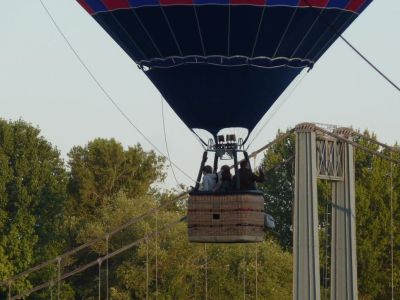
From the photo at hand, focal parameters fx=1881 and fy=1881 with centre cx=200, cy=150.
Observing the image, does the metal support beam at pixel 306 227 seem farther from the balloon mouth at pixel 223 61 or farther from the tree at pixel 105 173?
the tree at pixel 105 173

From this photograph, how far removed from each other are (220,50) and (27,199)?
30.3 metres

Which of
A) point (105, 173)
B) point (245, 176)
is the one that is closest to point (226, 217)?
point (245, 176)

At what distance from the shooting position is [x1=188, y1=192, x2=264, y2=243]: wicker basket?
2422 centimetres

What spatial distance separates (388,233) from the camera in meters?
54.6

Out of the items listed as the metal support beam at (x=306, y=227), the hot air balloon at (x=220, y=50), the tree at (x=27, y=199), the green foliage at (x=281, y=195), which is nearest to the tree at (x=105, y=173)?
the tree at (x=27, y=199)

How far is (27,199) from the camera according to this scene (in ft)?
180

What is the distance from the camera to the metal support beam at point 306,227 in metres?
34.0

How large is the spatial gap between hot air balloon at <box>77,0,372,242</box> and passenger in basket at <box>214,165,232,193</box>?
346 millimetres

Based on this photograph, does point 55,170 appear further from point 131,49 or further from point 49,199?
point 131,49

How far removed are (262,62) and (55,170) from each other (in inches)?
1266

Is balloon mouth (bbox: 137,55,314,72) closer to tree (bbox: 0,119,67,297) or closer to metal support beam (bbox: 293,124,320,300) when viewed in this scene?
metal support beam (bbox: 293,124,320,300)

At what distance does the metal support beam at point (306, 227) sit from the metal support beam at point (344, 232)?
0.87 meters

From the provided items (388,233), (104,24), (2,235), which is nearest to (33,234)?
(2,235)

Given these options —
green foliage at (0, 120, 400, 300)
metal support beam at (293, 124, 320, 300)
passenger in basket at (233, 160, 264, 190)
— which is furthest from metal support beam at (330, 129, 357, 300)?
green foliage at (0, 120, 400, 300)
